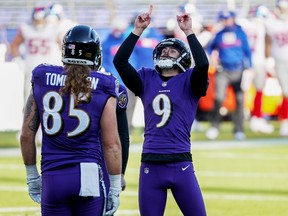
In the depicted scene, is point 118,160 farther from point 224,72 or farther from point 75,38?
point 224,72

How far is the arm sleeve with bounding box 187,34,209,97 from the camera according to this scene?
6.30 metres

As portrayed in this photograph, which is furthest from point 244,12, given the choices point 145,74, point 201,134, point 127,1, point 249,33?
point 145,74

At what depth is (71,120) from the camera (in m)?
5.34

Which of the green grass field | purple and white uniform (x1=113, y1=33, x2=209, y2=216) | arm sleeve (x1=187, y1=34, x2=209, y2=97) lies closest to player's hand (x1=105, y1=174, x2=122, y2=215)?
purple and white uniform (x1=113, y1=33, x2=209, y2=216)

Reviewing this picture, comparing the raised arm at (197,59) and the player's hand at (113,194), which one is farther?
the raised arm at (197,59)

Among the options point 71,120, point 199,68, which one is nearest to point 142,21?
point 199,68

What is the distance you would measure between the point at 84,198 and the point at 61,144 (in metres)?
0.33

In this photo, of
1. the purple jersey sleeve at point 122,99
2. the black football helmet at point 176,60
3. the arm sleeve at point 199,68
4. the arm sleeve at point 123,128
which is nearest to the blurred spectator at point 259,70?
the black football helmet at point 176,60

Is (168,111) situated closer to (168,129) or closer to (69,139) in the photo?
(168,129)

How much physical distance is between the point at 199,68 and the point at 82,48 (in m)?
1.08

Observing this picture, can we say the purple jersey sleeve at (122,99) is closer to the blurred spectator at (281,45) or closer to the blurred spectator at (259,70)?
the blurred spectator at (281,45)

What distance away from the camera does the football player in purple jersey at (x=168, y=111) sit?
6332mm

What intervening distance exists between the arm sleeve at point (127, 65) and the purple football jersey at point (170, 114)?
0.39ft

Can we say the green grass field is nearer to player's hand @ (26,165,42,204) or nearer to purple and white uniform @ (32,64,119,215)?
player's hand @ (26,165,42,204)
